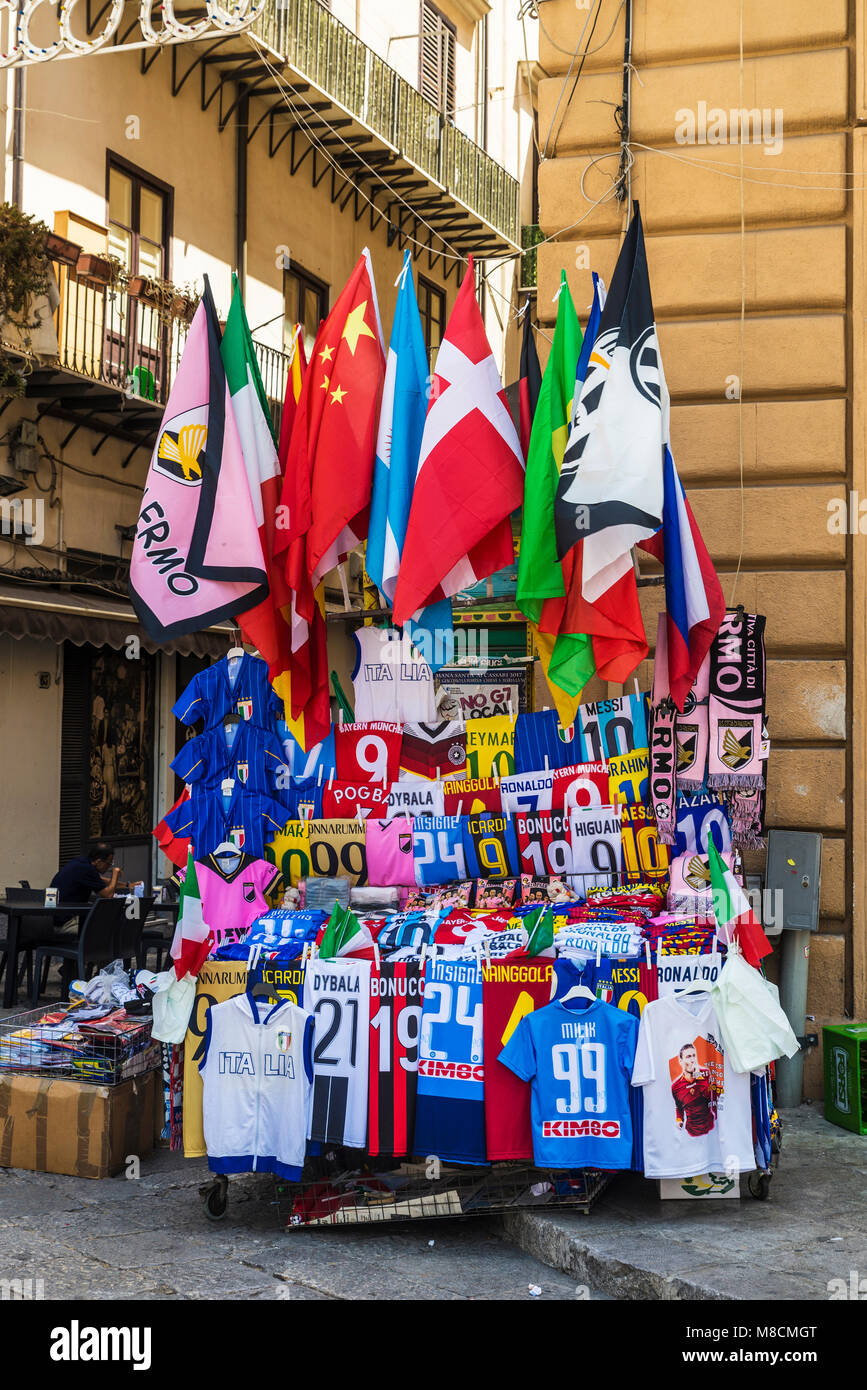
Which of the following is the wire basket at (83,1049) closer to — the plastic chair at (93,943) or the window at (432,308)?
the plastic chair at (93,943)

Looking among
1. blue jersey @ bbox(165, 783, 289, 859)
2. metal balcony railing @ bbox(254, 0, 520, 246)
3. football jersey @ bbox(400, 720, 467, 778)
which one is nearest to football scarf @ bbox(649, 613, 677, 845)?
football jersey @ bbox(400, 720, 467, 778)

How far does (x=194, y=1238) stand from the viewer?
579cm

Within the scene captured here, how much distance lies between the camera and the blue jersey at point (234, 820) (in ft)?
21.6

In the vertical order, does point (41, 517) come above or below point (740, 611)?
above

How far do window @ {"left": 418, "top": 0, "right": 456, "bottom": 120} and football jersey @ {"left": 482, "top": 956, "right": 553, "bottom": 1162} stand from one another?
20.0 m

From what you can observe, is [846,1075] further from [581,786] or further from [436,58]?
[436,58]

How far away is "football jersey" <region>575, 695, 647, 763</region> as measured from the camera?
6.43 meters

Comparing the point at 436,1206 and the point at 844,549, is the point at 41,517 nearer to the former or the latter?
the point at 844,549

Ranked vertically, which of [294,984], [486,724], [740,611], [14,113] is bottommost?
[294,984]

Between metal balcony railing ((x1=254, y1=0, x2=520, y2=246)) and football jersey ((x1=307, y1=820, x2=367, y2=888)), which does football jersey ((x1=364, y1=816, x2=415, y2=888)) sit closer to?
football jersey ((x1=307, y1=820, x2=367, y2=888))

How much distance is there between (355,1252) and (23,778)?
1052 centimetres

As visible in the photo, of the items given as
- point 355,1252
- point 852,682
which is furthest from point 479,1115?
point 852,682

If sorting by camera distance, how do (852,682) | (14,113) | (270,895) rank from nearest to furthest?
(270,895) → (852,682) → (14,113)

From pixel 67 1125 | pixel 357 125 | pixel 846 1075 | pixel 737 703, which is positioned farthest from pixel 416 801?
pixel 357 125
